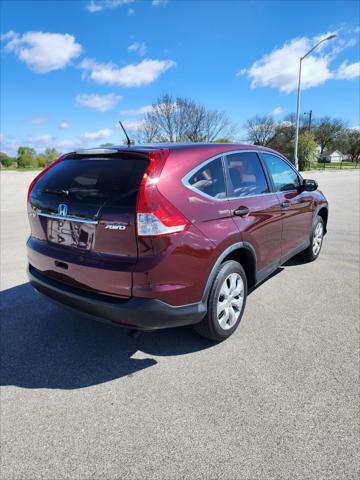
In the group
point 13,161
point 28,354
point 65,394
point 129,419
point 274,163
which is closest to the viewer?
point 129,419

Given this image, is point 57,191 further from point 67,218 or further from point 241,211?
point 241,211

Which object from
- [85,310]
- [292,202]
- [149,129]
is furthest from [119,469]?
[149,129]

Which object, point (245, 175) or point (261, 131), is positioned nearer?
point (245, 175)

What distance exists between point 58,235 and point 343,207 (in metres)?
11.0

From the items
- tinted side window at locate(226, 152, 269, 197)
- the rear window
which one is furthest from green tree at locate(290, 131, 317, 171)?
the rear window

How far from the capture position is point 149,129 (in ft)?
113

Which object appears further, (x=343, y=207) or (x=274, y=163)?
(x=343, y=207)

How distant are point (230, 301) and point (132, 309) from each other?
108 centimetres

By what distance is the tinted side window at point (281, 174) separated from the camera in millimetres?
3787

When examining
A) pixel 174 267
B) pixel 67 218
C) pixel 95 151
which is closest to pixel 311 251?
pixel 174 267

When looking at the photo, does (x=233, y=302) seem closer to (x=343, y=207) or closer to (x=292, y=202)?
(x=292, y=202)

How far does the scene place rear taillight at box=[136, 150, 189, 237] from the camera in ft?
7.21

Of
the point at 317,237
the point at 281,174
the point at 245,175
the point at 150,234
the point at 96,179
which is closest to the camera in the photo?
the point at 150,234

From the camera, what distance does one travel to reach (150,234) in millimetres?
2211
